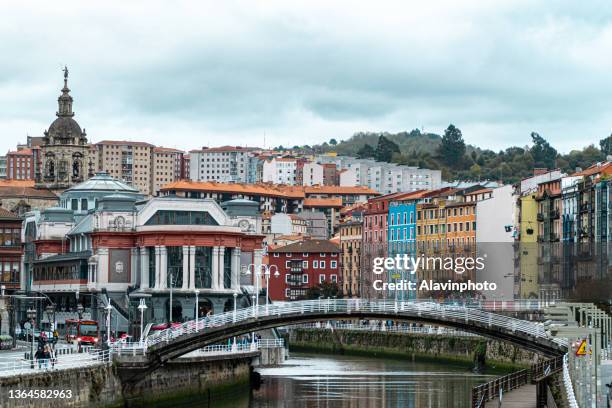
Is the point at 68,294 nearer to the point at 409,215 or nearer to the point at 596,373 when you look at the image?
the point at 409,215

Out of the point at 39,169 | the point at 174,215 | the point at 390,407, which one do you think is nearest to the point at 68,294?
the point at 174,215

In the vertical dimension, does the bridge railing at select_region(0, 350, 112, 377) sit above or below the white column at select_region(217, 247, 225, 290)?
below

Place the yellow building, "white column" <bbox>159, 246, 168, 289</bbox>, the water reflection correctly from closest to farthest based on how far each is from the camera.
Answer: the water reflection, "white column" <bbox>159, 246, 168, 289</bbox>, the yellow building

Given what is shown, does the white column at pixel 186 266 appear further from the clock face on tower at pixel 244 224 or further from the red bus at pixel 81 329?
the red bus at pixel 81 329

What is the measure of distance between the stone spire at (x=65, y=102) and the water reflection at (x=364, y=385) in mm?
73259

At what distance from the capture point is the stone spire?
186 m

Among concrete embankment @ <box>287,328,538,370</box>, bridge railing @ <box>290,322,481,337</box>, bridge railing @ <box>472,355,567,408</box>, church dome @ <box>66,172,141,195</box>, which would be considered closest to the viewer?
bridge railing @ <box>472,355,567,408</box>

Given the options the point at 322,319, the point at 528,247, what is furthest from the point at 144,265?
the point at 322,319

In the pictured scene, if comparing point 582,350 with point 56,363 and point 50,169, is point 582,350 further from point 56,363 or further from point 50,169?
point 50,169

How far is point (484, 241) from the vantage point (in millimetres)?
144625

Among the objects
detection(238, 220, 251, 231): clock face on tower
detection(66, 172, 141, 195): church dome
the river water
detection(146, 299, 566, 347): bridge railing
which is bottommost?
the river water

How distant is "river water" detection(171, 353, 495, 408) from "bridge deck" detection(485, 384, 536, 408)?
7.74 m

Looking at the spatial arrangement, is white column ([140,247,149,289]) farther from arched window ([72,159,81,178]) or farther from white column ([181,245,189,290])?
arched window ([72,159,81,178])
